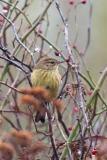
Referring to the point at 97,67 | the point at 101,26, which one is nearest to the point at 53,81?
the point at 97,67

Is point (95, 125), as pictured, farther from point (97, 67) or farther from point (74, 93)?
point (97, 67)

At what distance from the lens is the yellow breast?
8.89ft

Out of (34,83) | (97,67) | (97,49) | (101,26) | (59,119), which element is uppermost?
(101,26)

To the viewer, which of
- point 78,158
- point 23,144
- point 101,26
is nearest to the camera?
point 23,144

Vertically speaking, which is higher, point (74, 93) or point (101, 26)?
point (101, 26)

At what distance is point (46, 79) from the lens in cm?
283

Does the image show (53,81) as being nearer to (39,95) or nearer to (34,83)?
(34,83)

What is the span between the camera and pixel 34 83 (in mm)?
2725

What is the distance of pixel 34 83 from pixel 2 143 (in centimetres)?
114

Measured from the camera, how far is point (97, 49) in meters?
7.83

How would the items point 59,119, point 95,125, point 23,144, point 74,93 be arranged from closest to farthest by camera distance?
point 23,144, point 59,119, point 74,93, point 95,125

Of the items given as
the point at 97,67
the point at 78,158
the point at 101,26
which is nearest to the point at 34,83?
the point at 78,158

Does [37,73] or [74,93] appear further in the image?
[37,73]

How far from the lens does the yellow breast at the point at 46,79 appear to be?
2711 mm
